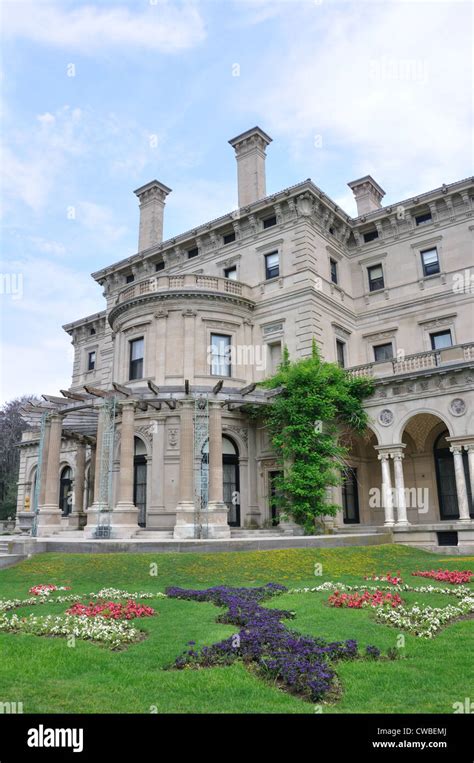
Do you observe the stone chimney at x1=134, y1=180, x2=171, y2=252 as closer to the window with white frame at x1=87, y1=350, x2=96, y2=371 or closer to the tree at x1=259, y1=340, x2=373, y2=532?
the window with white frame at x1=87, y1=350, x2=96, y2=371

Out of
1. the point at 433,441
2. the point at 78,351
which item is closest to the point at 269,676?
the point at 433,441

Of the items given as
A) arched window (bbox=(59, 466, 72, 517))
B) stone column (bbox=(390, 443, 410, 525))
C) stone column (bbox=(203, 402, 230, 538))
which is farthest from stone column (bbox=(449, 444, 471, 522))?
arched window (bbox=(59, 466, 72, 517))

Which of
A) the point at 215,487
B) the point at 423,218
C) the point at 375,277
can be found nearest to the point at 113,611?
the point at 215,487

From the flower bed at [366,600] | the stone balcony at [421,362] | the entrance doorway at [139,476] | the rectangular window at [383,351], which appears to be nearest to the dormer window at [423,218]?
the rectangular window at [383,351]

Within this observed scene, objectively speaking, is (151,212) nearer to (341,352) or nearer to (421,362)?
(341,352)

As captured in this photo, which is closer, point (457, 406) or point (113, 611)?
point (113, 611)

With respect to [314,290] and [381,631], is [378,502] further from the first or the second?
[381,631]

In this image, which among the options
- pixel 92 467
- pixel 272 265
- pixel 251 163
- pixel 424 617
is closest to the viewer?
pixel 424 617

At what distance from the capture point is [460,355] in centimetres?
2383

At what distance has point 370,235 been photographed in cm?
3309

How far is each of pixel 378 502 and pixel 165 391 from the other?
1300cm

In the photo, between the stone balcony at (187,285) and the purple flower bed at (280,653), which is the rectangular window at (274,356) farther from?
the purple flower bed at (280,653)

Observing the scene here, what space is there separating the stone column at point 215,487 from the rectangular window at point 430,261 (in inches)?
573

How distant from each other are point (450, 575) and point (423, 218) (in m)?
21.7
